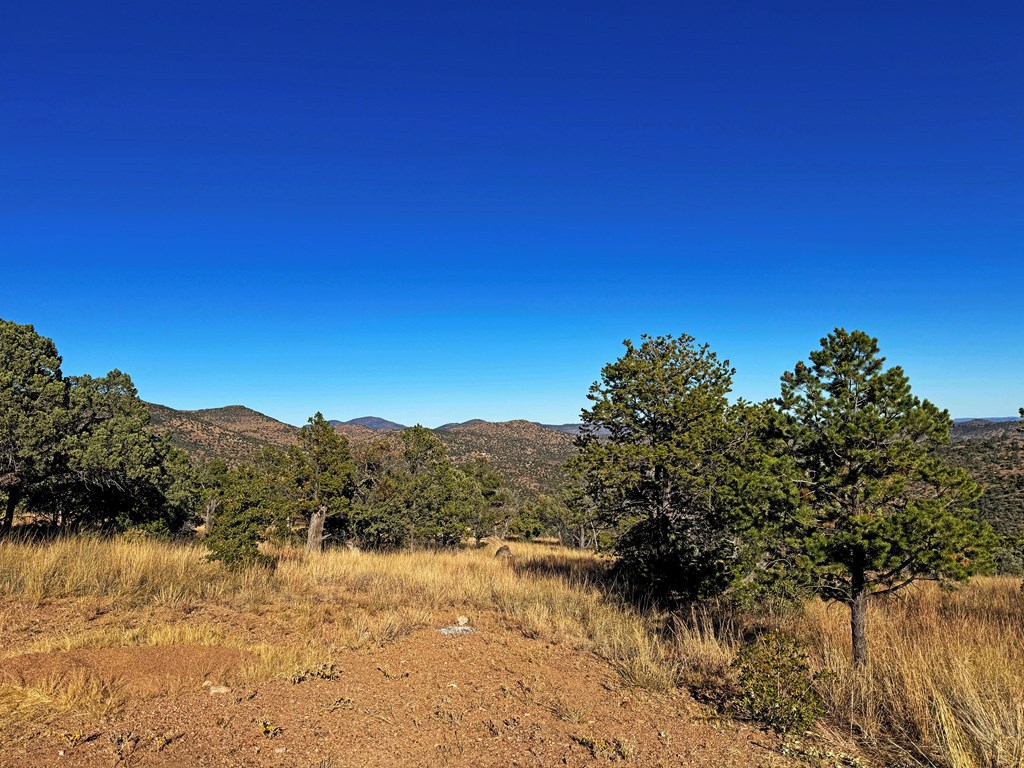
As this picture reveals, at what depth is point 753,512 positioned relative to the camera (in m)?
5.16

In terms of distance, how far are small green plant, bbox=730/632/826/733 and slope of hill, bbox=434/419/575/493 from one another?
151ft

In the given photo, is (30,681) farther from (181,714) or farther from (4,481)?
(4,481)

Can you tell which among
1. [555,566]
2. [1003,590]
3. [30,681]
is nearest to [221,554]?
[30,681]

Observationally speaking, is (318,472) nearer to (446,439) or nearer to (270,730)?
(270,730)

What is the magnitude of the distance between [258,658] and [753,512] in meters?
5.27

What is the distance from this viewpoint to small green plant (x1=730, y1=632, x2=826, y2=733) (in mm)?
4125

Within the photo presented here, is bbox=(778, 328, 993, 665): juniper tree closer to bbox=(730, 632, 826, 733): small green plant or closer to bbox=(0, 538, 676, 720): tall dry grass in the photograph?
bbox=(730, 632, 826, 733): small green plant

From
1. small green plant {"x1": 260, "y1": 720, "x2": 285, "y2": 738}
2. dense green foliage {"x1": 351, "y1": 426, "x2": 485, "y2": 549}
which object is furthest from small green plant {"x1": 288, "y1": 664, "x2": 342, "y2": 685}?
dense green foliage {"x1": 351, "y1": 426, "x2": 485, "y2": 549}

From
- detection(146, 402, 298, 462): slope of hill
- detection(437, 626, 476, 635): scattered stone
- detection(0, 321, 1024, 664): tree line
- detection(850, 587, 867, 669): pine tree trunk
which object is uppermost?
detection(146, 402, 298, 462): slope of hill

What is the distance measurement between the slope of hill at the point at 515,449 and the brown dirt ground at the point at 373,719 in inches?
1796

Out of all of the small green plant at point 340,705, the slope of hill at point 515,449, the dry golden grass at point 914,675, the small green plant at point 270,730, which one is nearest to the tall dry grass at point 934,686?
the dry golden grass at point 914,675

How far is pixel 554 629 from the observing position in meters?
7.39

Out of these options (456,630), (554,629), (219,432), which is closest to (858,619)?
(554,629)

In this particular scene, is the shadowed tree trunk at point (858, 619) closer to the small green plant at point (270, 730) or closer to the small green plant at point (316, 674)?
the small green plant at point (316, 674)
